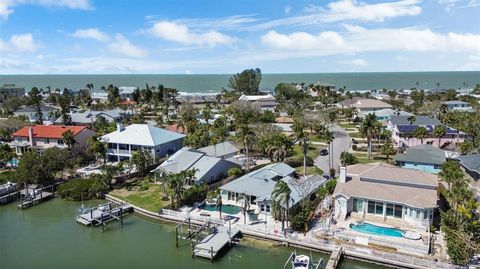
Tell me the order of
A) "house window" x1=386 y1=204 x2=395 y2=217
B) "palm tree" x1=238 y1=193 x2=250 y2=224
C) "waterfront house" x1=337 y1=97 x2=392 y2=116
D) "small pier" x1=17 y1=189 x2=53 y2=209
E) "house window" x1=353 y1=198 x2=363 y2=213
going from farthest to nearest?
"waterfront house" x1=337 y1=97 x2=392 y2=116, "small pier" x1=17 y1=189 x2=53 y2=209, "palm tree" x1=238 y1=193 x2=250 y2=224, "house window" x1=353 y1=198 x2=363 y2=213, "house window" x1=386 y1=204 x2=395 y2=217

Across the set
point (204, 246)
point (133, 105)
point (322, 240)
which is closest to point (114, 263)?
point (204, 246)

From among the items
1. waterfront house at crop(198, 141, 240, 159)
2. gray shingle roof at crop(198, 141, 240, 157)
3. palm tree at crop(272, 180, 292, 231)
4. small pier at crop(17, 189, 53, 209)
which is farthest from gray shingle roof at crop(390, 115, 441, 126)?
small pier at crop(17, 189, 53, 209)

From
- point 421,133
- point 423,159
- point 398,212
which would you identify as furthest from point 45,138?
point 421,133

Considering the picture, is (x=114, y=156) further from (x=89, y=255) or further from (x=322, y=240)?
(x=322, y=240)

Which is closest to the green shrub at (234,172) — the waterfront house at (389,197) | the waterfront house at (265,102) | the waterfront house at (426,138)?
the waterfront house at (389,197)

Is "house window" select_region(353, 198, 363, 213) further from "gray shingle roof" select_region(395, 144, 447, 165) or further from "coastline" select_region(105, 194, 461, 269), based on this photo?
"gray shingle roof" select_region(395, 144, 447, 165)

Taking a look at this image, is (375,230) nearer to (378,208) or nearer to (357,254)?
(378,208)

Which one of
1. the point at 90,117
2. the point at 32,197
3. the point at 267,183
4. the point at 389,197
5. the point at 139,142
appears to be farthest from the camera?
the point at 90,117

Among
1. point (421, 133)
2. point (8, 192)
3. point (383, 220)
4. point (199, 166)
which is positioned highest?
point (421, 133)
